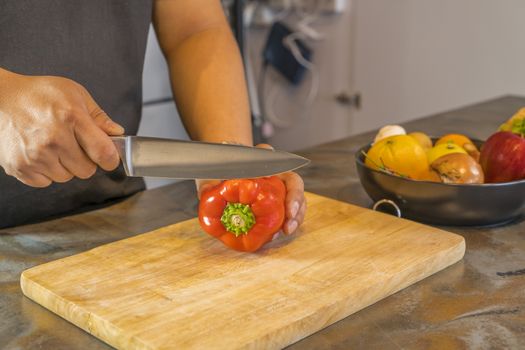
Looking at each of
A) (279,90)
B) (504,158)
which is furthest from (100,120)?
(279,90)

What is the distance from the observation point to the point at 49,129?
0.87m

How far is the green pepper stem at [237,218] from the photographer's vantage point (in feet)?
3.21

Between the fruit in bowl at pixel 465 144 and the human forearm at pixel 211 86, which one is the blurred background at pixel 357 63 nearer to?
the human forearm at pixel 211 86

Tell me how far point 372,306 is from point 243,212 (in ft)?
0.78

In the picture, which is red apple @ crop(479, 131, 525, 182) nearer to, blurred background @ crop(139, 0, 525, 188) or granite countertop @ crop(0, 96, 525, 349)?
granite countertop @ crop(0, 96, 525, 349)

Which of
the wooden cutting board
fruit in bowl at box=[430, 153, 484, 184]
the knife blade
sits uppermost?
the knife blade

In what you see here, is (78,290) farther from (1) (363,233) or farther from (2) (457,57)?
(2) (457,57)

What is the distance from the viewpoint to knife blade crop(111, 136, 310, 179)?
909 mm

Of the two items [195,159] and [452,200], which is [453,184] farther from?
[195,159]

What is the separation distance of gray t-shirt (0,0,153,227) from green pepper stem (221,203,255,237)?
12.0 inches

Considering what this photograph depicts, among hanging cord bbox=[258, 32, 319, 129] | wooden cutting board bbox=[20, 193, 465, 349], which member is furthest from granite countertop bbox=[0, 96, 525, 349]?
hanging cord bbox=[258, 32, 319, 129]

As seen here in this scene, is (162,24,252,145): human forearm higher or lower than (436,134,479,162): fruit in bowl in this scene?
higher

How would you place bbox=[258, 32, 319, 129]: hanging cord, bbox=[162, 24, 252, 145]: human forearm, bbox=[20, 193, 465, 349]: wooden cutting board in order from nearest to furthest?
bbox=[20, 193, 465, 349]: wooden cutting board → bbox=[162, 24, 252, 145]: human forearm → bbox=[258, 32, 319, 129]: hanging cord

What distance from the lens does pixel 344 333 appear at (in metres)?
0.80
